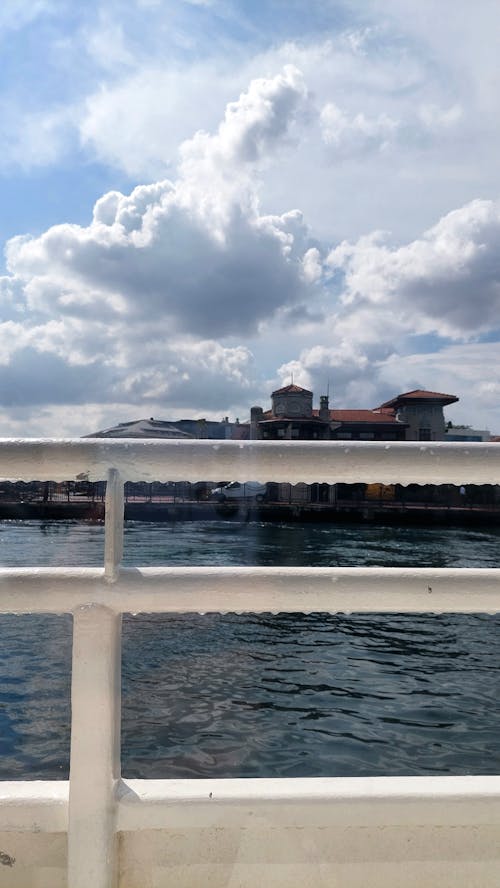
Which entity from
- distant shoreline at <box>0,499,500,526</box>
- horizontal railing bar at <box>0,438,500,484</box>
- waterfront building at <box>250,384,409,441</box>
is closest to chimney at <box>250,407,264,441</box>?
waterfront building at <box>250,384,409,441</box>

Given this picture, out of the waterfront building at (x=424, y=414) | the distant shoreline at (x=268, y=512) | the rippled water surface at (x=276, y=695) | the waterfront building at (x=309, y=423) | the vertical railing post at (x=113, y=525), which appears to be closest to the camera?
the vertical railing post at (x=113, y=525)

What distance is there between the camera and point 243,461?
1.45 meters

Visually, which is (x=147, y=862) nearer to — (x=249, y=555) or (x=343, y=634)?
(x=343, y=634)

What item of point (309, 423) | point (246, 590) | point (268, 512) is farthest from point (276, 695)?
point (309, 423)

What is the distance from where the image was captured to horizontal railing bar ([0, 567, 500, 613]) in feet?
4.55

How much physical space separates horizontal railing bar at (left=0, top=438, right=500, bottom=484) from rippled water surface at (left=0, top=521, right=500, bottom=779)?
5.48 metres

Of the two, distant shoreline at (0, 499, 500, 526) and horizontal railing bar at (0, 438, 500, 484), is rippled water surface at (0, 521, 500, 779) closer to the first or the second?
horizontal railing bar at (0, 438, 500, 484)

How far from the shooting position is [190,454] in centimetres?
143

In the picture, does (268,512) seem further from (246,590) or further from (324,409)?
(246,590)

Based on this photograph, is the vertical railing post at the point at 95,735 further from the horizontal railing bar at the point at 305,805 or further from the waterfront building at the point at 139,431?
the waterfront building at the point at 139,431

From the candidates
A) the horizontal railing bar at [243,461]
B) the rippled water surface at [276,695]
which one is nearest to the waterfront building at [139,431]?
the rippled water surface at [276,695]

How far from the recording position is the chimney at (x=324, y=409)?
61.5 m

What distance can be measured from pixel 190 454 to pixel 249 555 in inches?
1075

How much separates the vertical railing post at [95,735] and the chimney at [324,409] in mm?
60112
